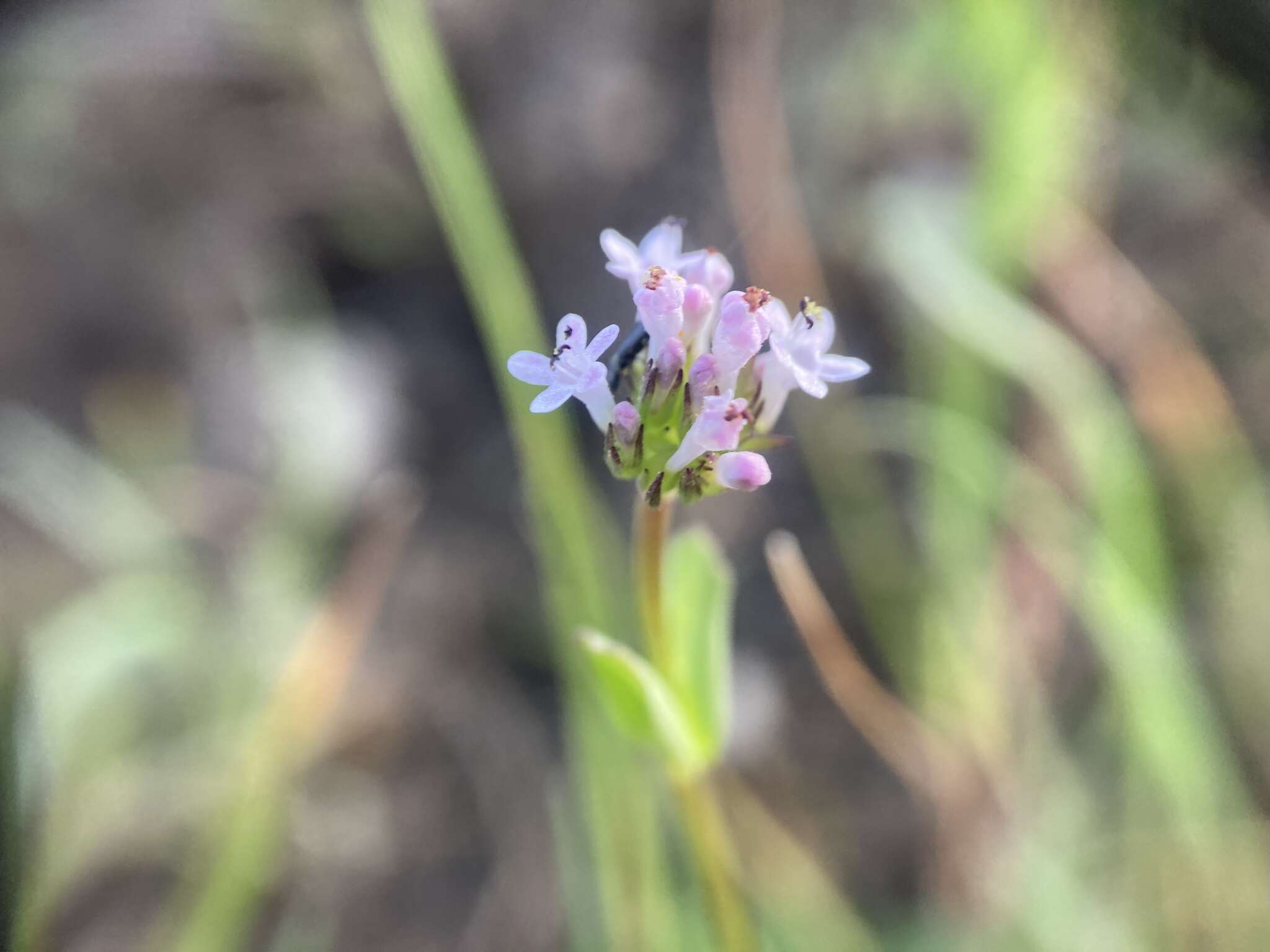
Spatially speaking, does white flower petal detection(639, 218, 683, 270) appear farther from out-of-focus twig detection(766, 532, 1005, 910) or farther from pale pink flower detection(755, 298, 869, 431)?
out-of-focus twig detection(766, 532, 1005, 910)

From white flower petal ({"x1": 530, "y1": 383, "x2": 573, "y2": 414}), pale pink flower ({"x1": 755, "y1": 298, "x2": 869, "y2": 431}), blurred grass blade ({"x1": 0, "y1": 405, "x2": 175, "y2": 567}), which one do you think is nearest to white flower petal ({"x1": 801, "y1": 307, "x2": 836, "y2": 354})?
pale pink flower ({"x1": 755, "y1": 298, "x2": 869, "y2": 431})

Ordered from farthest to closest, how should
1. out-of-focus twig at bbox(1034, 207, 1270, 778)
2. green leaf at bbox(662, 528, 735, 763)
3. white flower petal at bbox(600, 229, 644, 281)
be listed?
out-of-focus twig at bbox(1034, 207, 1270, 778) < green leaf at bbox(662, 528, 735, 763) < white flower petal at bbox(600, 229, 644, 281)

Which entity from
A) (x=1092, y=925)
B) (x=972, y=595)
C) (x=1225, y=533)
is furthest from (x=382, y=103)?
(x=1092, y=925)

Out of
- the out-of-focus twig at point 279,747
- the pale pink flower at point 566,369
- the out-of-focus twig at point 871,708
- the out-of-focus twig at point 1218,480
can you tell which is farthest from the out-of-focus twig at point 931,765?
the out-of-focus twig at point 279,747

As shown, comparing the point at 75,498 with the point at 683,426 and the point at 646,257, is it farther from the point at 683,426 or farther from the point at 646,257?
the point at 683,426

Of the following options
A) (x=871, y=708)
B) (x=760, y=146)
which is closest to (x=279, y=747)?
(x=871, y=708)

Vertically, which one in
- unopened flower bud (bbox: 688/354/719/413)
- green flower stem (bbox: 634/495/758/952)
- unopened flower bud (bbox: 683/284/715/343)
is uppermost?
unopened flower bud (bbox: 683/284/715/343)

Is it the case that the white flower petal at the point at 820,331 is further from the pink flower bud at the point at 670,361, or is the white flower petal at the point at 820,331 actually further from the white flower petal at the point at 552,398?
the white flower petal at the point at 552,398

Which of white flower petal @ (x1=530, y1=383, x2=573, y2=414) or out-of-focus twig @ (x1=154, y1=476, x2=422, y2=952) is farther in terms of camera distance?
out-of-focus twig @ (x1=154, y1=476, x2=422, y2=952)
